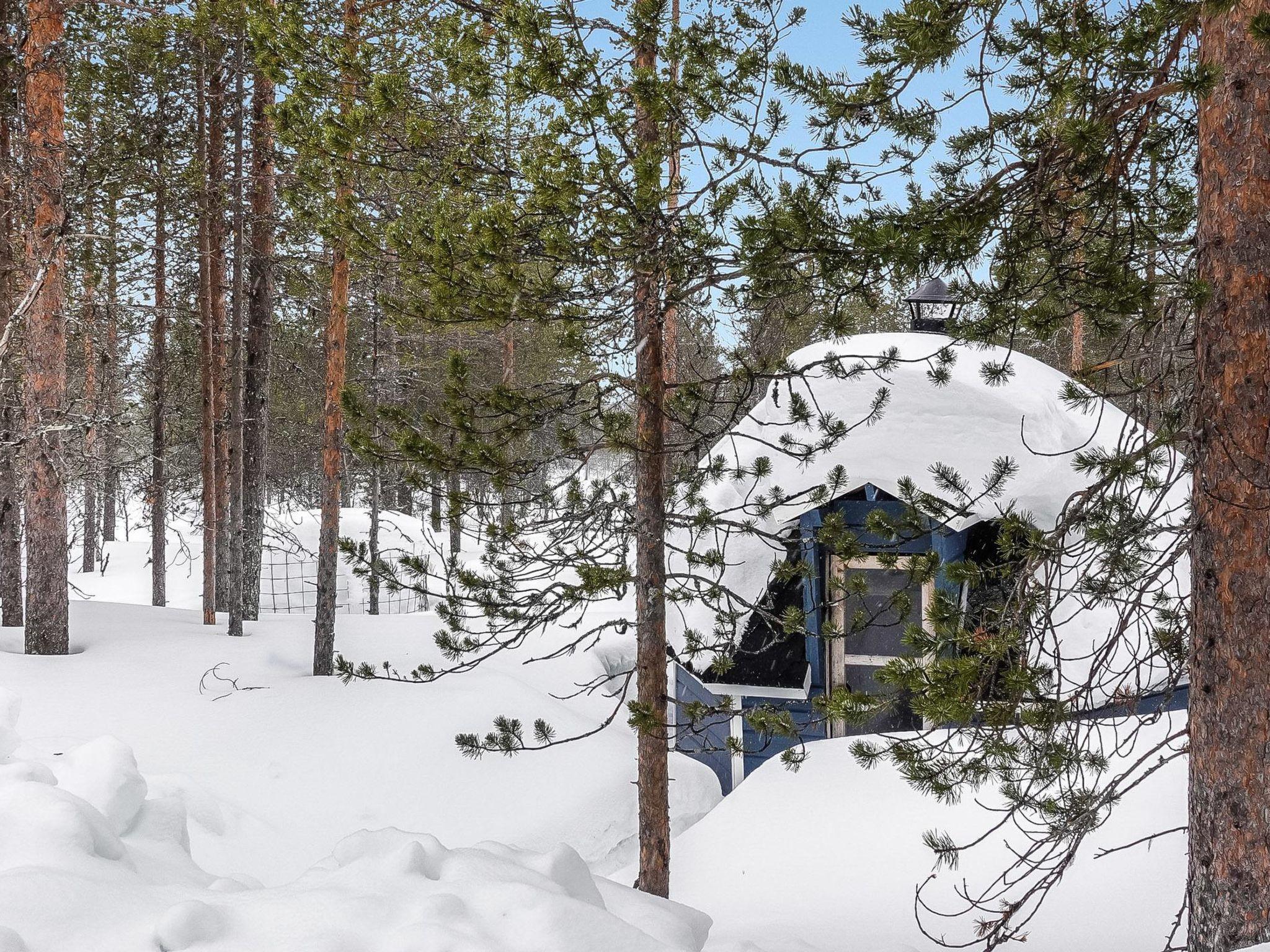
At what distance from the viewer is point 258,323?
1092 cm

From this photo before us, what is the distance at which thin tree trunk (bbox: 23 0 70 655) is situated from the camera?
8836 millimetres

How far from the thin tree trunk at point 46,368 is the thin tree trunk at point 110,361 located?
18.1 inches

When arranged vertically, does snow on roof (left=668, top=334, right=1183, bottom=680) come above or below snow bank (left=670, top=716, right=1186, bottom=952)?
above

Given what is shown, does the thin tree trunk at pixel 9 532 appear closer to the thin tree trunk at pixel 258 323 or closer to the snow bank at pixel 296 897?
the thin tree trunk at pixel 258 323

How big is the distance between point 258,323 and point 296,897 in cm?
889

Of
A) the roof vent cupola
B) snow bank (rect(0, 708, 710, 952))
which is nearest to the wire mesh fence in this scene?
the roof vent cupola

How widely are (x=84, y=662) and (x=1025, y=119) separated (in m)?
9.28

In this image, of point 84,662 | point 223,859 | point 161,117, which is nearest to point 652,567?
point 223,859

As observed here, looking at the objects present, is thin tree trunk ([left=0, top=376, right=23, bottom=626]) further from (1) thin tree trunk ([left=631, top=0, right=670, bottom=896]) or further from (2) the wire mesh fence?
(2) the wire mesh fence

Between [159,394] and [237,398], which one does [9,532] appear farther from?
[159,394]

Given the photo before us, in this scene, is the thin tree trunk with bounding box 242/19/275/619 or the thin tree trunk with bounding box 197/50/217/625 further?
the thin tree trunk with bounding box 197/50/217/625

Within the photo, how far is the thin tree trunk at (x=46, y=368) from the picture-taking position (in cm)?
884

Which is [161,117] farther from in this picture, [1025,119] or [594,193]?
[1025,119]

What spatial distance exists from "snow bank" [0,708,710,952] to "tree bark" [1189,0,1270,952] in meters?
2.16
